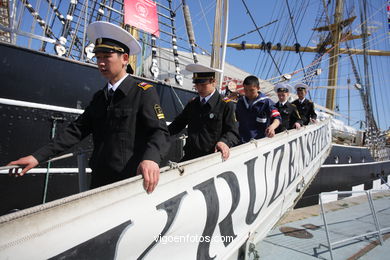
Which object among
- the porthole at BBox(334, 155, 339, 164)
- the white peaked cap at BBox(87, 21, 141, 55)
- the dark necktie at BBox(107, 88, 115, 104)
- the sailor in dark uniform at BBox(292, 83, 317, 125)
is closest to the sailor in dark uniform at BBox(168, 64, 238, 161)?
the white peaked cap at BBox(87, 21, 141, 55)

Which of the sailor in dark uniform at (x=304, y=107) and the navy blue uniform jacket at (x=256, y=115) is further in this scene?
the sailor in dark uniform at (x=304, y=107)

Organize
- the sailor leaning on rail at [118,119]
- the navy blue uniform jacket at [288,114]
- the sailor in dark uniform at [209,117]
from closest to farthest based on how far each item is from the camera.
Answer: the sailor leaning on rail at [118,119], the sailor in dark uniform at [209,117], the navy blue uniform jacket at [288,114]

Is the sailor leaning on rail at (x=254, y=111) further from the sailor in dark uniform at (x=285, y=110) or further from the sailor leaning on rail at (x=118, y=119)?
the sailor leaning on rail at (x=118, y=119)

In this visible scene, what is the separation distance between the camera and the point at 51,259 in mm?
808

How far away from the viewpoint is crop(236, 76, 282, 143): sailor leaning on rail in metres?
3.18

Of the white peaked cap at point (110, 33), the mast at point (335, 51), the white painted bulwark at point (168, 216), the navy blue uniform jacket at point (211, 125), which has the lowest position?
the white painted bulwark at point (168, 216)

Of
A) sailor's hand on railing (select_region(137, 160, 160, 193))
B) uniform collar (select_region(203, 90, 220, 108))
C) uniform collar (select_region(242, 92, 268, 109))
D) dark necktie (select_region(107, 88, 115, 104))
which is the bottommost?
sailor's hand on railing (select_region(137, 160, 160, 193))

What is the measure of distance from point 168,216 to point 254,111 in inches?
88.7

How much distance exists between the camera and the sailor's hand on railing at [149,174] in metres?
1.17

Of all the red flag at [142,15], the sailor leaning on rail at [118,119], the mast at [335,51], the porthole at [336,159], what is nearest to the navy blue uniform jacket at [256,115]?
the sailor leaning on rail at [118,119]

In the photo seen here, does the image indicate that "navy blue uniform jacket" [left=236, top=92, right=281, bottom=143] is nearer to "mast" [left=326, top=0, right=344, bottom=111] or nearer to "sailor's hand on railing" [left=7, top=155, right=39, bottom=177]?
"sailor's hand on railing" [left=7, top=155, right=39, bottom=177]

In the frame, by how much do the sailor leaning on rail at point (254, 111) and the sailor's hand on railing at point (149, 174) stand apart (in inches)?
87.4

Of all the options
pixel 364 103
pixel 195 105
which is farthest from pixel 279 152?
pixel 364 103

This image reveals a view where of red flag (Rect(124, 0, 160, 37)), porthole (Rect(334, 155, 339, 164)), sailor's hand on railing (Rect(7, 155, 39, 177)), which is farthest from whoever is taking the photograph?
porthole (Rect(334, 155, 339, 164))
